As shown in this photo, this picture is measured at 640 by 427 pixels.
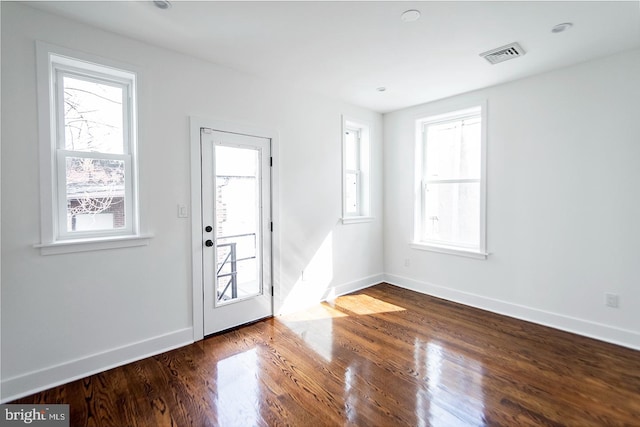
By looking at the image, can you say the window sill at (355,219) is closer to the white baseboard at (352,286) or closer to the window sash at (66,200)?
the white baseboard at (352,286)

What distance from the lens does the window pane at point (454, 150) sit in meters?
3.87

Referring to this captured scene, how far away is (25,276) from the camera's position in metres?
2.12

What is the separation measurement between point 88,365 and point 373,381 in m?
2.20

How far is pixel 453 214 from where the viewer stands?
4105 mm

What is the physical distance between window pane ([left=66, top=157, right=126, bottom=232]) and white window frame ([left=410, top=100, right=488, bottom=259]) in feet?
11.9

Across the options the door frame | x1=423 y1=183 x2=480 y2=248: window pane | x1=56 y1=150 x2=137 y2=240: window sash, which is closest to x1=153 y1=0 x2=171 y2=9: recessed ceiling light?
the door frame

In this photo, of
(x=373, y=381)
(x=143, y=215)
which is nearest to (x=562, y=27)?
(x=373, y=381)

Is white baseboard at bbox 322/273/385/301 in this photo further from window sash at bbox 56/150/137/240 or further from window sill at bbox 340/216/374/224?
window sash at bbox 56/150/137/240

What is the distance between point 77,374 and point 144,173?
5.36 feet

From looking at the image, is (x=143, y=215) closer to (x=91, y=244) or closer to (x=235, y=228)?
(x=91, y=244)

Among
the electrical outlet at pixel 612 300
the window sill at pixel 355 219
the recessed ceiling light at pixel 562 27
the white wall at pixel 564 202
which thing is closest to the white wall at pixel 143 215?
the window sill at pixel 355 219

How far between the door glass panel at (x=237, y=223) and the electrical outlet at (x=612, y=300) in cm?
346

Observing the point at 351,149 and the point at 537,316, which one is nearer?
the point at 537,316

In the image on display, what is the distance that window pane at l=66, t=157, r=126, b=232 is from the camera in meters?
2.36
